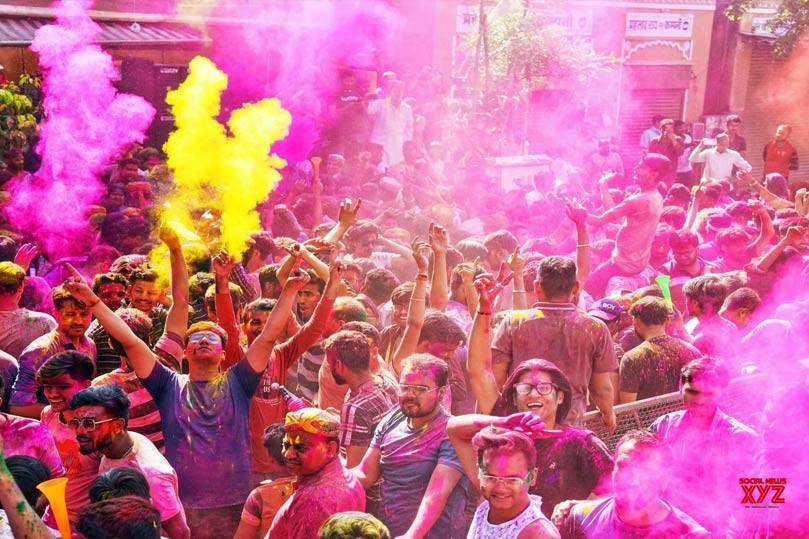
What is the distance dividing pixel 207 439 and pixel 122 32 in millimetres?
10176

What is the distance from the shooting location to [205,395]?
4.35 meters

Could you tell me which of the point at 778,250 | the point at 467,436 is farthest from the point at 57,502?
the point at 778,250

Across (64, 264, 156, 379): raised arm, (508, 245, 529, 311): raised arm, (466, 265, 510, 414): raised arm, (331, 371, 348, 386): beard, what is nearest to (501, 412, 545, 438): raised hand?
(466, 265, 510, 414): raised arm

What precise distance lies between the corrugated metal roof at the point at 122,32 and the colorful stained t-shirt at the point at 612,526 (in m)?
10.4

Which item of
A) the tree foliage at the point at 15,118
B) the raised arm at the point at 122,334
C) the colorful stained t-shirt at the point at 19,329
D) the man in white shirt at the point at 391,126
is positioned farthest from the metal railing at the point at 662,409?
the man in white shirt at the point at 391,126

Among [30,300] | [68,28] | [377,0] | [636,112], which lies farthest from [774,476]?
[636,112]

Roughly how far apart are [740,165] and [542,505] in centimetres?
868

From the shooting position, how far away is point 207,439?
4.32m

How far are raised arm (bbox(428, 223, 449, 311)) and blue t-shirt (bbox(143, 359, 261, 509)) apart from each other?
66.0 inches

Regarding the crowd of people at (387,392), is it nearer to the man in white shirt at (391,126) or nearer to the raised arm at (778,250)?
the raised arm at (778,250)

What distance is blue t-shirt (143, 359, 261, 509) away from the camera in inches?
170

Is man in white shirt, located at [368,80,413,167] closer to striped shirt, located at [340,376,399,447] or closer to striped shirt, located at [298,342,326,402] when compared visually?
striped shirt, located at [298,342,326,402]

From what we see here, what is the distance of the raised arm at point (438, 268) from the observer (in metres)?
5.66

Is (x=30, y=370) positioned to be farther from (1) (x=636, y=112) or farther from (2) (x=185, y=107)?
(1) (x=636, y=112)
